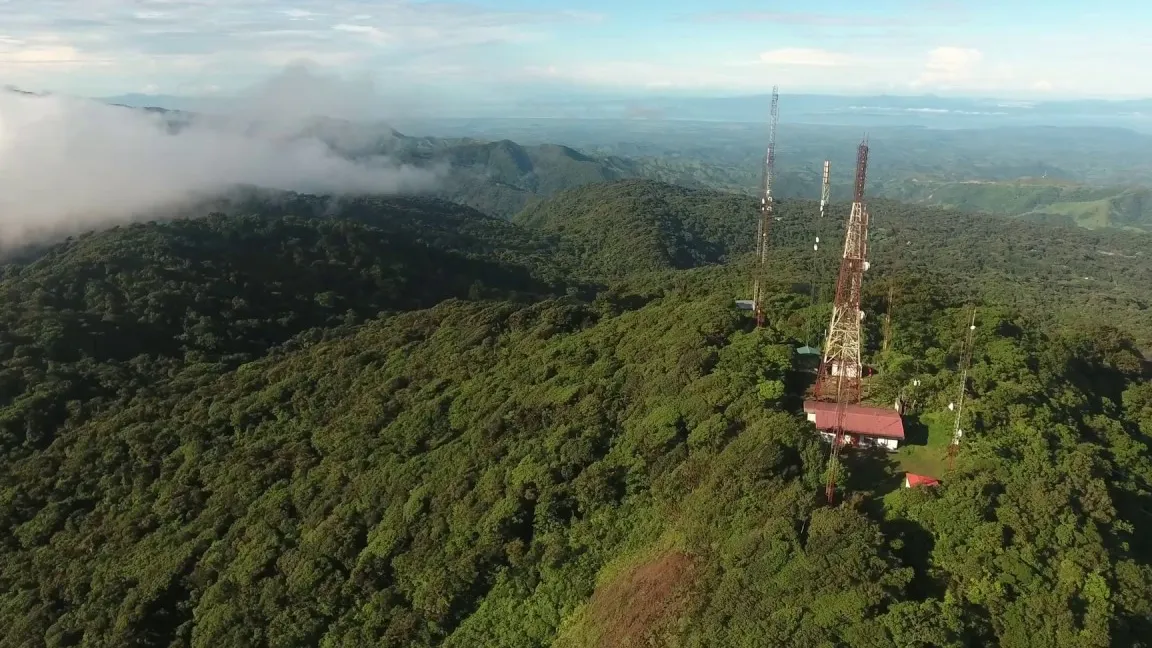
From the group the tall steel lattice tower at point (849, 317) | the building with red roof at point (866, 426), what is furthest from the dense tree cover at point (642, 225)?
the building with red roof at point (866, 426)

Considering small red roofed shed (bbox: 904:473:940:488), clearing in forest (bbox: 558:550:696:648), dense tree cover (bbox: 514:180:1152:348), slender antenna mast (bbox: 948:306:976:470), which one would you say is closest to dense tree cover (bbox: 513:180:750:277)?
dense tree cover (bbox: 514:180:1152:348)

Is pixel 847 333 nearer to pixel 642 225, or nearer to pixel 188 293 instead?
pixel 188 293

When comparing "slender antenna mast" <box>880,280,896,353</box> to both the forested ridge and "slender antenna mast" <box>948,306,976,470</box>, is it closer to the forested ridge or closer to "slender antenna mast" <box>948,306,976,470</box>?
the forested ridge

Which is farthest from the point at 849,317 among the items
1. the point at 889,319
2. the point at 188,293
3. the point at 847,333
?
the point at 188,293

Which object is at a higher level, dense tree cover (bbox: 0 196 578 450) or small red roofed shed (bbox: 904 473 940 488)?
small red roofed shed (bbox: 904 473 940 488)

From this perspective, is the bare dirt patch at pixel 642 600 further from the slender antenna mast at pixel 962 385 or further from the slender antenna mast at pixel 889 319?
the slender antenna mast at pixel 889 319

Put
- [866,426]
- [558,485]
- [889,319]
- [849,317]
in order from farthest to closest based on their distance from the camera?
1. [889,319]
2. [558,485]
3. [849,317]
4. [866,426]

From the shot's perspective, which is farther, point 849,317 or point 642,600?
point 849,317
